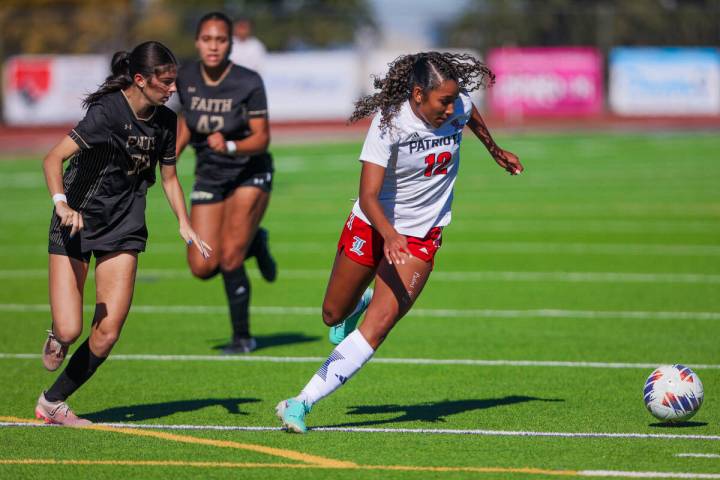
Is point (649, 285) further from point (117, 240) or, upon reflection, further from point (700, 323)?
point (117, 240)

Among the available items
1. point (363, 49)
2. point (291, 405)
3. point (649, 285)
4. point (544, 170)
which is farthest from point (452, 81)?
point (363, 49)

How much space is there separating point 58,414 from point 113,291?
866 mm

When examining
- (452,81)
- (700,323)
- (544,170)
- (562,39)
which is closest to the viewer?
(452,81)

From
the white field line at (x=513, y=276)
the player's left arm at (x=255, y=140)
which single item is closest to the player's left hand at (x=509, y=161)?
the player's left arm at (x=255, y=140)

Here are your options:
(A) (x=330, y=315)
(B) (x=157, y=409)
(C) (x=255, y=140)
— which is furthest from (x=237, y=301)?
(A) (x=330, y=315)

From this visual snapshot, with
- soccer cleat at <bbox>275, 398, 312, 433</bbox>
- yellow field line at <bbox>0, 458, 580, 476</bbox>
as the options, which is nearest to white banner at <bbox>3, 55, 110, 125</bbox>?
soccer cleat at <bbox>275, 398, 312, 433</bbox>

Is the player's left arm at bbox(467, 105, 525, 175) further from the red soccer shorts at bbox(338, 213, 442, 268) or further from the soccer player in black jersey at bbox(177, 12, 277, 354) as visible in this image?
the soccer player in black jersey at bbox(177, 12, 277, 354)

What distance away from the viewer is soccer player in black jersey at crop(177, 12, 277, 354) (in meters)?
9.85

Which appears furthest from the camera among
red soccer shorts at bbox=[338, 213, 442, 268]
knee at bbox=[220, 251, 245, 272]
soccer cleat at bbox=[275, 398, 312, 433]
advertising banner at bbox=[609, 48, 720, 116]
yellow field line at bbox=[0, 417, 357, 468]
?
advertising banner at bbox=[609, 48, 720, 116]

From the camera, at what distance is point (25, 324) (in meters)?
11.3

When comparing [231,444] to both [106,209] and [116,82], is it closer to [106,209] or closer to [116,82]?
[106,209]

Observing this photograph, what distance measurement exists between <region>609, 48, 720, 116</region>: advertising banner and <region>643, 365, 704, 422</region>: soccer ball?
34192 millimetres

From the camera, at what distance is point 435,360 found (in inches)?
374

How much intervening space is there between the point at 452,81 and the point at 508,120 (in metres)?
34.6
